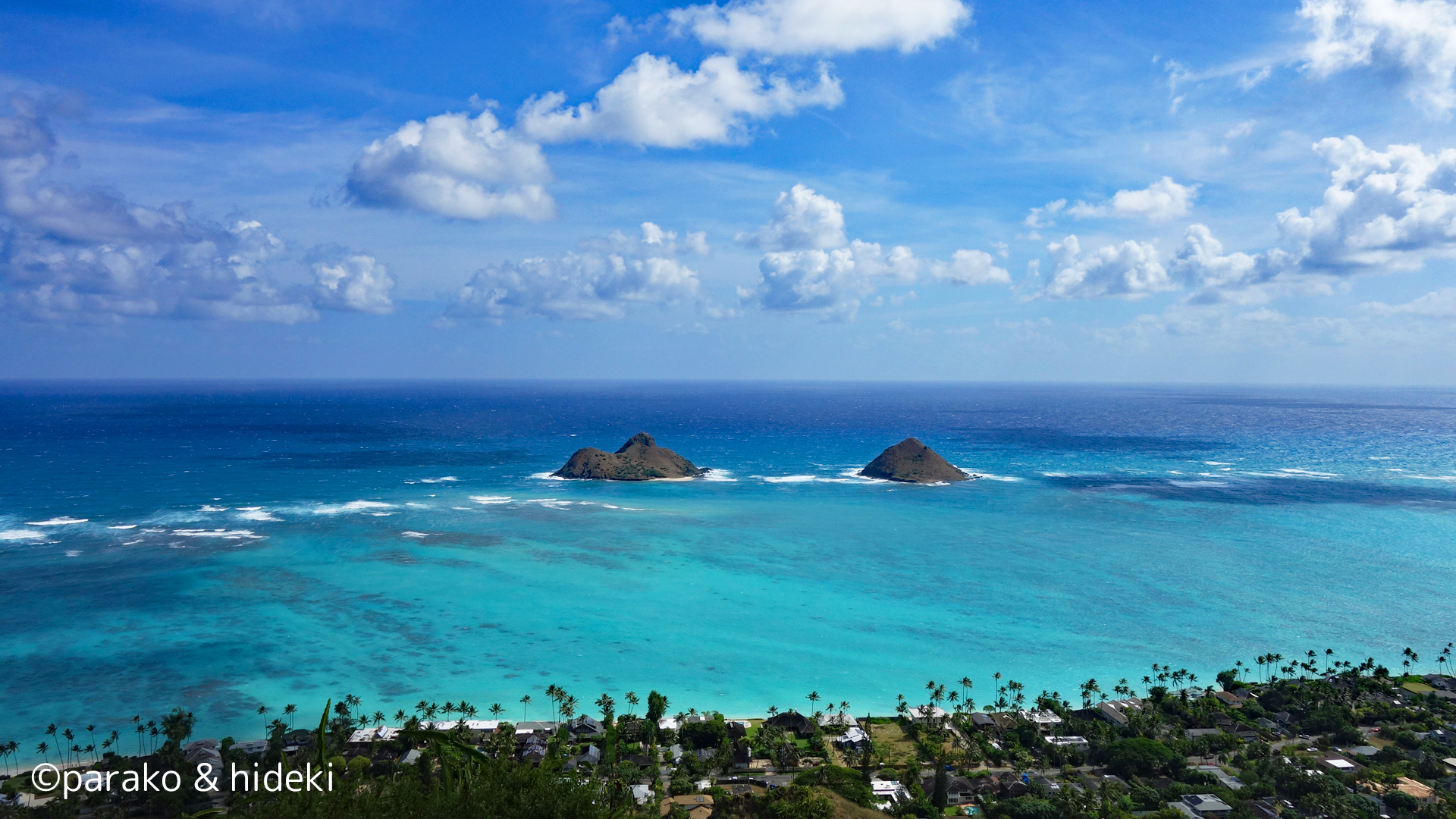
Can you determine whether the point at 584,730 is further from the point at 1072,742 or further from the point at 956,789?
the point at 1072,742

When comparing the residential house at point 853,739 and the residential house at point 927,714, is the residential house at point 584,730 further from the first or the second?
the residential house at point 927,714

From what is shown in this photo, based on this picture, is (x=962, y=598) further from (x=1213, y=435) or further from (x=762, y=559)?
(x=1213, y=435)

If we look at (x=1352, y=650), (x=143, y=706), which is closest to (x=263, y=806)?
(x=143, y=706)

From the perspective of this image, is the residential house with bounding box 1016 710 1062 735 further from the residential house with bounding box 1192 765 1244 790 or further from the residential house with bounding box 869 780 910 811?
the residential house with bounding box 869 780 910 811

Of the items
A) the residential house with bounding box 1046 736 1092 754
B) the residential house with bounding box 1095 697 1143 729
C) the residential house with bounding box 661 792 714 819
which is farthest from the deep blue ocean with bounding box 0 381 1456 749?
the residential house with bounding box 661 792 714 819

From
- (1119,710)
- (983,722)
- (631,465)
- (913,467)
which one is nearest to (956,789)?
(983,722)

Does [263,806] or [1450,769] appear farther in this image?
[1450,769]

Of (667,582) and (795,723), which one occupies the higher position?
(667,582)
